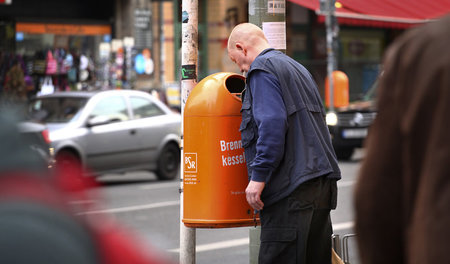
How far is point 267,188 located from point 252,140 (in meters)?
0.28

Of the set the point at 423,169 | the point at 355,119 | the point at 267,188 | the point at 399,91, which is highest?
the point at 399,91

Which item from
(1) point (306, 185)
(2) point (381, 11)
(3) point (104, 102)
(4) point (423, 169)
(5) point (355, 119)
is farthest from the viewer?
(5) point (355, 119)

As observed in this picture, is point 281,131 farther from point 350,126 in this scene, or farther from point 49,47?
point 49,47

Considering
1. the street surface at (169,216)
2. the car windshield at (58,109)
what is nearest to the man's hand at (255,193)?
the street surface at (169,216)

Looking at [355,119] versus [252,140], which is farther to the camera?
[355,119]

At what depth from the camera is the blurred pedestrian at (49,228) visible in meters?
1.81

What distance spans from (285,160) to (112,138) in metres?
9.15

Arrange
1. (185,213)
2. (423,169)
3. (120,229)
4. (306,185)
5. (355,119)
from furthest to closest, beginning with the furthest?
(355,119)
(185,213)
(306,185)
(120,229)
(423,169)

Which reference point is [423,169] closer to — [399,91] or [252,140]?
[399,91]

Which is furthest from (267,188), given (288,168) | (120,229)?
(120,229)

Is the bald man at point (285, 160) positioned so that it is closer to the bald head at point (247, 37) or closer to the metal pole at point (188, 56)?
the bald head at point (247, 37)

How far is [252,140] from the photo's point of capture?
4.42 m

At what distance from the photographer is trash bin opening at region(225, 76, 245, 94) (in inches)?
202

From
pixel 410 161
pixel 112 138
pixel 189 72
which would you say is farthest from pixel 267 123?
pixel 112 138
